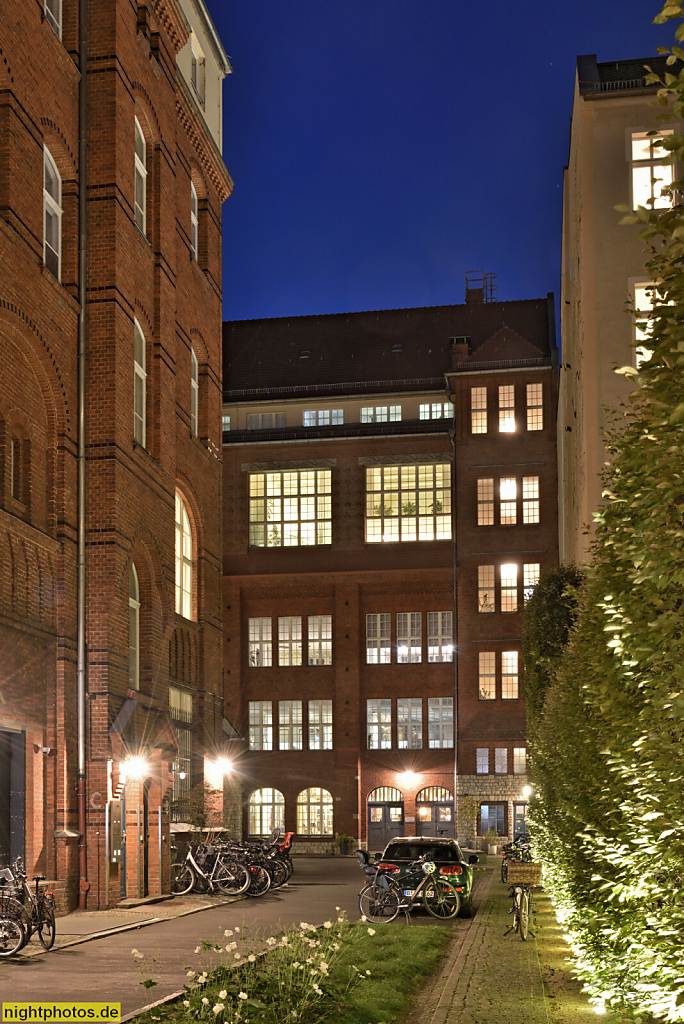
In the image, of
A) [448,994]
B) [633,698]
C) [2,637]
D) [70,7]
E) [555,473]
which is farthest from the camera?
[555,473]

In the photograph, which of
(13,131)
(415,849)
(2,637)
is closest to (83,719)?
(2,637)

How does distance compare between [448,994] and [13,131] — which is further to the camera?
[13,131]

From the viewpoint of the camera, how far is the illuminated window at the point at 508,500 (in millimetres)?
61344

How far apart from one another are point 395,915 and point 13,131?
1639 cm

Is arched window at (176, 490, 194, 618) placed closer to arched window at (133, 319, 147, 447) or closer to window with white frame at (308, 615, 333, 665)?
arched window at (133, 319, 147, 447)

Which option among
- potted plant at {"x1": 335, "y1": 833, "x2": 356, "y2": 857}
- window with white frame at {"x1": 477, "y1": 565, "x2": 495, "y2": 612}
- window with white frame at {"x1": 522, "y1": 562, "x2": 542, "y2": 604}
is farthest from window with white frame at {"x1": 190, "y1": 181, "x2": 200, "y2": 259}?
potted plant at {"x1": 335, "y1": 833, "x2": 356, "y2": 857}

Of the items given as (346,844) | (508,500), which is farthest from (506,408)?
(346,844)

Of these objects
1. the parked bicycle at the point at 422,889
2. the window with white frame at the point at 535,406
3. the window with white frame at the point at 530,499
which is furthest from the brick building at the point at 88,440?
the window with white frame at the point at 535,406

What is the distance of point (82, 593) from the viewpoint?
26375 mm

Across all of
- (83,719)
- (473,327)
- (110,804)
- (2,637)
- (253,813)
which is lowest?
(253,813)

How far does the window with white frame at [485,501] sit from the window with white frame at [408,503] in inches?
61.1

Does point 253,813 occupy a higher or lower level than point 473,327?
lower

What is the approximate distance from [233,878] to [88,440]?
1105cm

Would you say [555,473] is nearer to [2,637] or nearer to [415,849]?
[415,849]
